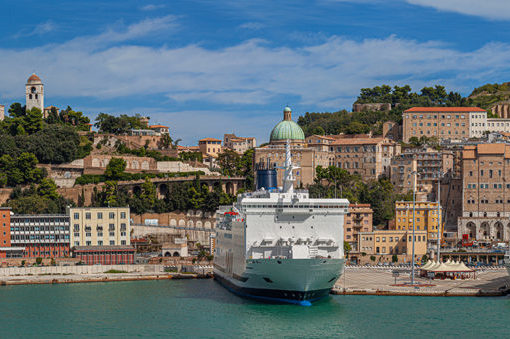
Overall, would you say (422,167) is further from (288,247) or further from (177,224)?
(288,247)

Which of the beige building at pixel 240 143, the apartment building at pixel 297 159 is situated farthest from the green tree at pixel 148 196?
the beige building at pixel 240 143

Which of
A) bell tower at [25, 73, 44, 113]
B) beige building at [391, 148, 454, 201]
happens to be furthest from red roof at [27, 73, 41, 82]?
beige building at [391, 148, 454, 201]

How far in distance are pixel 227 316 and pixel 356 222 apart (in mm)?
38057

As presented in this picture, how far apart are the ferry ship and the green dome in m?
47.6

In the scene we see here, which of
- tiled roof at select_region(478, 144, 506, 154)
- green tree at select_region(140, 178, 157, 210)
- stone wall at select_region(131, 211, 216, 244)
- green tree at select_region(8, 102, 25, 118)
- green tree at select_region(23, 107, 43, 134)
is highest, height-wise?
green tree at select_region(8, 102, 25, 118)

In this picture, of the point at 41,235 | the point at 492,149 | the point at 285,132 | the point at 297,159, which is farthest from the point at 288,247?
the point at 285,132

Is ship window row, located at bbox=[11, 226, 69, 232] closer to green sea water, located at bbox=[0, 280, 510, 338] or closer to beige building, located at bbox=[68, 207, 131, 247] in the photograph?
beige building, located at bbox=[68, 207, 131, 247]

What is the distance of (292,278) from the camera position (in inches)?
2133

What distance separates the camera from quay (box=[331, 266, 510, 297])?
207 ft

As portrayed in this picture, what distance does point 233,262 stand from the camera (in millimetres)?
62125

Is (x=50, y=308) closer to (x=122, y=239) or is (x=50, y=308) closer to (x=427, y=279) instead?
(x=122, y=239)

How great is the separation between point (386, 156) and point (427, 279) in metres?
42.9

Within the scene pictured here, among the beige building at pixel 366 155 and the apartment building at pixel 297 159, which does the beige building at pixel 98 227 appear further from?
the beige building at pixel 366 155

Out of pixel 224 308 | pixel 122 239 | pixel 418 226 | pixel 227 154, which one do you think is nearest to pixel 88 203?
pixel 122 239
